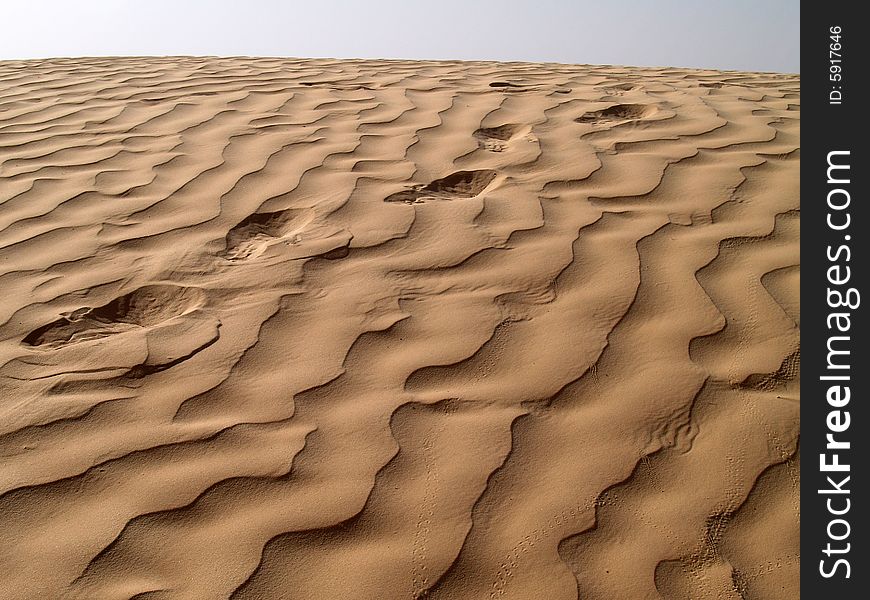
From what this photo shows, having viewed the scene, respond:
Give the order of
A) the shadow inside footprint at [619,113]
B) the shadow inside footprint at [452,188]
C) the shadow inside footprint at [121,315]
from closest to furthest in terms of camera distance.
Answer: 1. the shadow inside footprint at [121,315]
2. the shadow inside footprint at [452,188]
3. the shadow inside footprint at [619,113]

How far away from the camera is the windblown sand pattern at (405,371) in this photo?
4.64 feet

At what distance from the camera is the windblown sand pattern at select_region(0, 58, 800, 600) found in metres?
1.41

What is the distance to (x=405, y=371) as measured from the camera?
1854mm

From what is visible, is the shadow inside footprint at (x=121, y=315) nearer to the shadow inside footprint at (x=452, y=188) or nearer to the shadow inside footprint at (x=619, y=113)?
the shadow inside footprint at (x=452, y=188)

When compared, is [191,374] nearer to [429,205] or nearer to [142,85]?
[429,205]

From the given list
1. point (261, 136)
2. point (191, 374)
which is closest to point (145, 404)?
point (191, 374)

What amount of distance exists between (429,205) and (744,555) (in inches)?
66.4

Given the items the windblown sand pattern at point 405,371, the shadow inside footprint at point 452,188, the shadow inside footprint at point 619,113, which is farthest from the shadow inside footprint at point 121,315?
the shadow inside footprint at point 619,113

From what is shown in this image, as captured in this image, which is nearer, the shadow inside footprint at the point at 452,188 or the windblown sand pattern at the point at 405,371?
the windblown sand pattern at the point at 405,371

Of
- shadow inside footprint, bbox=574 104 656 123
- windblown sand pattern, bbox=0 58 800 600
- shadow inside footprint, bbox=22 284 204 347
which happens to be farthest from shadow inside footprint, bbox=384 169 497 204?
shadow inside footprint, bbox=574 104 656 123

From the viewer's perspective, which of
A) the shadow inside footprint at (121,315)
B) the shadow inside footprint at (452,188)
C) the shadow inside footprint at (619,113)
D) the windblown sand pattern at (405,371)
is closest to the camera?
the windblown sand pattern at (405,371)

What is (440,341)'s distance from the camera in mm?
1960
